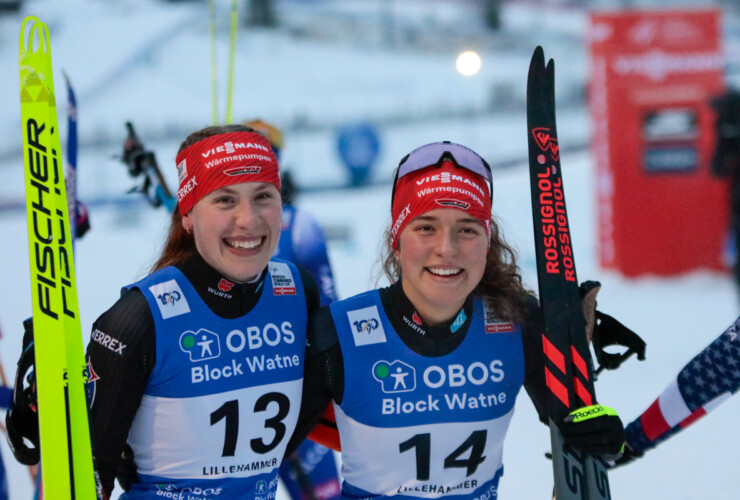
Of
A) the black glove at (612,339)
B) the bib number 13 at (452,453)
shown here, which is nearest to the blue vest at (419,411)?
the bib number 13 at (452,453)

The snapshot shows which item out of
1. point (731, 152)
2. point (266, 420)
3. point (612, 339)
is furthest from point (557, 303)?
point (731, 152)

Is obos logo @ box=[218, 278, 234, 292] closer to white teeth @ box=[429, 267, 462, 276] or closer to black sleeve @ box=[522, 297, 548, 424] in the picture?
white teeth @ box=[429, 267, 462, 276]

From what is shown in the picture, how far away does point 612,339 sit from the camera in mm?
2037

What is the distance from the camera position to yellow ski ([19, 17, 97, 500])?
1.52 meters

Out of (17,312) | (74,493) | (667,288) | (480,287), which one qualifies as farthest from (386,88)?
(74,493)

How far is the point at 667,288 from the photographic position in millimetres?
8328

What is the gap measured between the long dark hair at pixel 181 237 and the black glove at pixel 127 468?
0.45 meters

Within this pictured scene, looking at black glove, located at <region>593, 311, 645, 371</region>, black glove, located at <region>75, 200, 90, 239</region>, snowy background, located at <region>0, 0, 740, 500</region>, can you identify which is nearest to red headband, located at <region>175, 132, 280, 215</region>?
black glove, located at <region>593, 311, 645, 371</region>

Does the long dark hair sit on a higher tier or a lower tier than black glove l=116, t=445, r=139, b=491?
higher

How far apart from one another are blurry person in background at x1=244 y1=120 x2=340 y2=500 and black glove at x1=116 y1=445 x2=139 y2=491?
1.09m

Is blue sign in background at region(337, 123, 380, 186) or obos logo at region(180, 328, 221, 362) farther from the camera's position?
blue sign in background at region(337, 123, 380, 186)

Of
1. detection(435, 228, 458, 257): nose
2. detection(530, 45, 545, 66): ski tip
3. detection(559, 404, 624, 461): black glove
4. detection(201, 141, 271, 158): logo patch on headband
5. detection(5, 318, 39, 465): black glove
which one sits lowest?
detection(559, 404, 624, 461): black glove

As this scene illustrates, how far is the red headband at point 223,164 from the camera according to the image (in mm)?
1879

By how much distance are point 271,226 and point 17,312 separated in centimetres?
594
